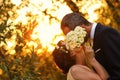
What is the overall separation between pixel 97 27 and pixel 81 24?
0.17 m

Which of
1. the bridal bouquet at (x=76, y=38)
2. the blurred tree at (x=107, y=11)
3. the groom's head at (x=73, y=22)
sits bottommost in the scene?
the blurred tree at (x=107, y=11)

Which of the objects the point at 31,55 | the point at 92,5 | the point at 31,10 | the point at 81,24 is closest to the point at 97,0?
the point at 92,5

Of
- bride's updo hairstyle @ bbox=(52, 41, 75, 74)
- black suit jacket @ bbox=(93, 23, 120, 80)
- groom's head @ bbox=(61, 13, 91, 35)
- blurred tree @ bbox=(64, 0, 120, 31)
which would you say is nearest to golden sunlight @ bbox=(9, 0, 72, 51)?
blurred tree @ bbox=(64, 0, 120, 31)

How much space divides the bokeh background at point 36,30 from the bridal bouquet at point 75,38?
1265 millimetres

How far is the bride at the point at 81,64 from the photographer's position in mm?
4465

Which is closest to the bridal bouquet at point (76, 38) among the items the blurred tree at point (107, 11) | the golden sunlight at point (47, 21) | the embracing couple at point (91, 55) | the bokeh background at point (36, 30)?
the embracing couple at point (91, 55)

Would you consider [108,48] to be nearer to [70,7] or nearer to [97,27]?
[97,27]

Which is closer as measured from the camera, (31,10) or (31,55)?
(31,55)

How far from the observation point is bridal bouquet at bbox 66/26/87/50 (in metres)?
4.51

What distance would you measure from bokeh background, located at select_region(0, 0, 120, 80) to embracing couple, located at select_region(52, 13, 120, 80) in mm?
1224

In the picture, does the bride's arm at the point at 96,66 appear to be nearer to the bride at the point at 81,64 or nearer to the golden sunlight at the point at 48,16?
the bride at the point at 81,64

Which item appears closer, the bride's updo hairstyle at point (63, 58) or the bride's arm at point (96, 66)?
the bride's arm at point (96, 66)

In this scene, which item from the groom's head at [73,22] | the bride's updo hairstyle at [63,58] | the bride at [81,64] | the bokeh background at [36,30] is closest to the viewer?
the bride at [81,64]

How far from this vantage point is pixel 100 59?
459 centimetres
